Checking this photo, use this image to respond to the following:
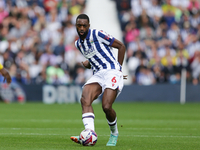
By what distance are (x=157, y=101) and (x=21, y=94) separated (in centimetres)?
648

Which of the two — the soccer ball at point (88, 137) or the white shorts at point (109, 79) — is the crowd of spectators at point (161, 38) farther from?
the soccer ball at point (88, 137)

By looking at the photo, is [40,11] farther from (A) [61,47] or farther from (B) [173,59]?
(B) [173,59]

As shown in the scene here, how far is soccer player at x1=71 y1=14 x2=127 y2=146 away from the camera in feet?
23.4

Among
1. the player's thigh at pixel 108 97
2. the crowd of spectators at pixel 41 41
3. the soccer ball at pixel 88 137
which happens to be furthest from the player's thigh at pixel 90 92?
the crowd of spectators at pixel 41 41

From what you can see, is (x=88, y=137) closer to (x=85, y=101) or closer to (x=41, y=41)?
(x=85, y=101)

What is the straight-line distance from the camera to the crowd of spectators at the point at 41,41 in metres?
20.6

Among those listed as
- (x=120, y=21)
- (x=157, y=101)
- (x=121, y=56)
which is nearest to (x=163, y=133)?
(x=121, y=56)

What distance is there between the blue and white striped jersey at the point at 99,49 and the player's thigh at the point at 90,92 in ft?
1.15

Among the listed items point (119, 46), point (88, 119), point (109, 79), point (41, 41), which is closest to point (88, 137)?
point (88, 119)

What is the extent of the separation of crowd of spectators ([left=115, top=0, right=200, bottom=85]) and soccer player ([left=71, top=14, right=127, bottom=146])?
13.6 m

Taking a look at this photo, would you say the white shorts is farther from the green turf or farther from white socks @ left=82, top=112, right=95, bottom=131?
the green turf

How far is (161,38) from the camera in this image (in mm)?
22547

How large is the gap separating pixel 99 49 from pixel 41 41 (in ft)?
49.6

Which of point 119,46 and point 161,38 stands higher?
point 161,38
